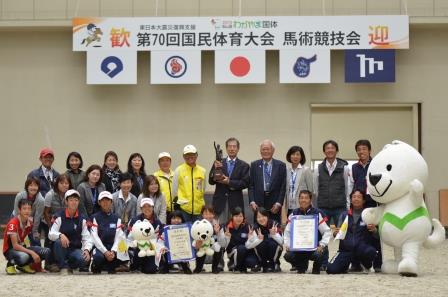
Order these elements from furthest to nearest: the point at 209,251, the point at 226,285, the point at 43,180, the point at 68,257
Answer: the point at 43,180
the point at 68,257
the point at 209,251
the point at 226,285

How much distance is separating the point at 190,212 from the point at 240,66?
4.59m

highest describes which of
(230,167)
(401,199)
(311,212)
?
(230,167)

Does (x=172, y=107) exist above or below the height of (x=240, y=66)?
below

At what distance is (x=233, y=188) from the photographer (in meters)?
9.92

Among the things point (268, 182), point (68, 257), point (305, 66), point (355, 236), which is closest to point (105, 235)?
point (68, 257)

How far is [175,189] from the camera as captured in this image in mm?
9844

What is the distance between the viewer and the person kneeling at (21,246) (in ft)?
29.7

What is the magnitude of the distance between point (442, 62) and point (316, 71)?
2.22 m

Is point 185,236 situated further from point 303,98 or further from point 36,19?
point 36,19

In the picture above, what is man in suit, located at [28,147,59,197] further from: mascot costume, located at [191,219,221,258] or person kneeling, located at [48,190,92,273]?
mascot costume, located at [191,219,221,258]

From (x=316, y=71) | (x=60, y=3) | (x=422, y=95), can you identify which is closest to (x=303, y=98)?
(x=316, y=71)

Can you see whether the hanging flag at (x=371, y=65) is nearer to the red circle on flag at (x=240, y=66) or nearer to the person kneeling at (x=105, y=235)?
the red circle on flag at (x=240, y=66)

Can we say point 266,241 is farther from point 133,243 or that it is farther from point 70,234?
point 70,234

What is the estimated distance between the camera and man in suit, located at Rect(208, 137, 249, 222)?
9.91 meters
